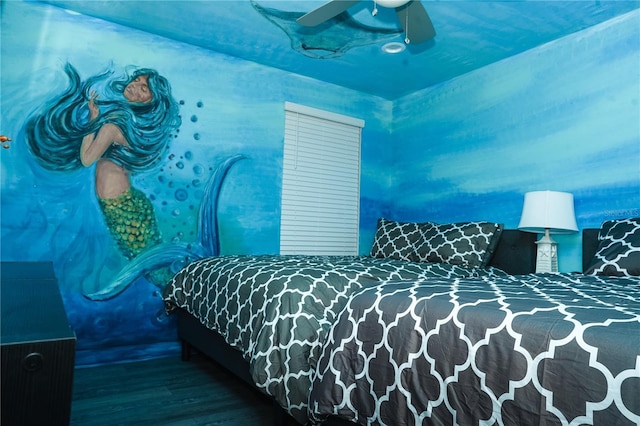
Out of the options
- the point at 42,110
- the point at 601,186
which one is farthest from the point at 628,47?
the point at 42,110

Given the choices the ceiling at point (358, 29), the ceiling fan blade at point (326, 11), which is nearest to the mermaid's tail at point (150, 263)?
the ceiling at point (358, 29)

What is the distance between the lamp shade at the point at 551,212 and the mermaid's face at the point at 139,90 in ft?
9.33

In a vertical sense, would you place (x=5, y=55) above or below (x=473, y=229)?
above

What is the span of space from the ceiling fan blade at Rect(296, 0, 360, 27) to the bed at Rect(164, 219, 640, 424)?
1369 millimetres

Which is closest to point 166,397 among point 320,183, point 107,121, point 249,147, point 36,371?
point 36,371

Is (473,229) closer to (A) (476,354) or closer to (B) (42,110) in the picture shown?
(A) (476,354)

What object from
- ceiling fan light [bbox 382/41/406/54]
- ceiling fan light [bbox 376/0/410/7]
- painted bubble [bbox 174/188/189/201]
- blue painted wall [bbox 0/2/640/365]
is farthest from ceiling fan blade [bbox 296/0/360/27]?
painted bubble [bbox 174/188/189/201]

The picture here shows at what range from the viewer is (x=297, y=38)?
321 centimetres

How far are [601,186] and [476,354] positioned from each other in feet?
7.64

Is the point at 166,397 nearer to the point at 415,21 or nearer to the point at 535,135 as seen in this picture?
the point at 415,21

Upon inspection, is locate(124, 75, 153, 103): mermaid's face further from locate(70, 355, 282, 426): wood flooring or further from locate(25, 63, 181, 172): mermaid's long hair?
locate(70, 355, 282, 426): wood flooring

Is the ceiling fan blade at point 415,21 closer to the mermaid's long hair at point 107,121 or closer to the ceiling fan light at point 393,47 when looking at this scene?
the ceiling fan light at point 393,47

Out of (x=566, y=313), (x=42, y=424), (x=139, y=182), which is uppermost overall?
(x=139, y=182)

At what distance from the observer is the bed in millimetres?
1050
